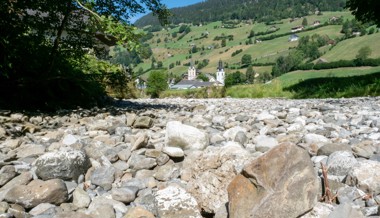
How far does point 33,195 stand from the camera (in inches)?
109

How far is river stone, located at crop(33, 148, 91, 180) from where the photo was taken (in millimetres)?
3158

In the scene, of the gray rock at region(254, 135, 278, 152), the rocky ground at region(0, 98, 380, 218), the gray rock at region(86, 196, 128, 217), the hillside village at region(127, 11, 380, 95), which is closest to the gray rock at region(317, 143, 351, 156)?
the rocky ground at region(0, 98, 380, 218)

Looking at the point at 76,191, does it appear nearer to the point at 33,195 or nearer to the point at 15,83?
the point at 33,195

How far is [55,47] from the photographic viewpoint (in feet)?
26.9

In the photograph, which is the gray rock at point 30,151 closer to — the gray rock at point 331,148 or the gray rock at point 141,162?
the gray rock at point 141,162

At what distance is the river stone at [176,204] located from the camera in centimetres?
272

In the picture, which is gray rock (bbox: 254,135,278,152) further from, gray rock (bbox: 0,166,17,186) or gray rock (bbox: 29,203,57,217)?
gray rock (bbox: 0,166,17,186)

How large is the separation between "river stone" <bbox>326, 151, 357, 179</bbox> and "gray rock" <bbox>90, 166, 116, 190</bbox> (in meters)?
1.95

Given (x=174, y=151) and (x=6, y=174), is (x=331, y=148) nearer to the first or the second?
(x=174, y=151)

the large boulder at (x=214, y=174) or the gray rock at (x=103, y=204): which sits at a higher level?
the large boulder at (x=214, y=174)

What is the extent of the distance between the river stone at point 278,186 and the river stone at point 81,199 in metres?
1.22

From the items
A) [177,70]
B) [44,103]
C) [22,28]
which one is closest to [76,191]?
[22,28]

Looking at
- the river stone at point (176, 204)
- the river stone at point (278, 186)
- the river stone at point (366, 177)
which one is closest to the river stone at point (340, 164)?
the river stone at point (366, 177)

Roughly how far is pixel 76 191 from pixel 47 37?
7.47 metres
